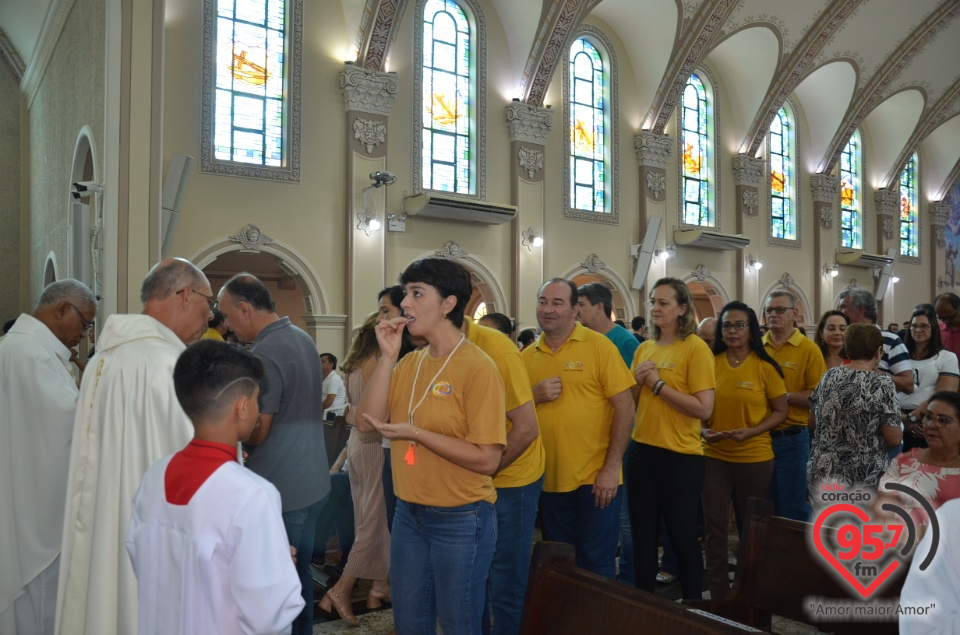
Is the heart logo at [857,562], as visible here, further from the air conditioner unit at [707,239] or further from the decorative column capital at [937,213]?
the decorative column capital at [937,213]

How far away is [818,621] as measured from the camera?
7.77 ft

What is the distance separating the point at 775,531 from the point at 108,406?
223 cm

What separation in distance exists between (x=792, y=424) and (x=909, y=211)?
60.5 feet

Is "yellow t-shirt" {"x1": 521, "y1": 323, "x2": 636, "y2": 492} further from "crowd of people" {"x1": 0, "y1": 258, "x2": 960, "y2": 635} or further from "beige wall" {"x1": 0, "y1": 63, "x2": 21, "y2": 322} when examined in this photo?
A: "beige wall" {"x1": 0, "y1": 63, "x2": 21, "y2": 322}

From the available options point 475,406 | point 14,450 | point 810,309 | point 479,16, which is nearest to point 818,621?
point 475,406

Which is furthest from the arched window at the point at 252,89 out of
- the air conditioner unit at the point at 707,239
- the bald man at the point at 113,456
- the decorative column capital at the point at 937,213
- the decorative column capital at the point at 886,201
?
the decorative column capital at the point at 937,213

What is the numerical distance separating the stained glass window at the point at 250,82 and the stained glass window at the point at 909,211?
1638 centimetres

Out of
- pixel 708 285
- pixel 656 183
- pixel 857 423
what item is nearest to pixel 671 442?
pixel 857 423

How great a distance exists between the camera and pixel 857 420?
344 centimetres

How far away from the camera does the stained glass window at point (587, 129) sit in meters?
13.3

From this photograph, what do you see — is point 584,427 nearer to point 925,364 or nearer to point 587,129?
point 925,364

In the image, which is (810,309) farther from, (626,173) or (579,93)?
(579,93)

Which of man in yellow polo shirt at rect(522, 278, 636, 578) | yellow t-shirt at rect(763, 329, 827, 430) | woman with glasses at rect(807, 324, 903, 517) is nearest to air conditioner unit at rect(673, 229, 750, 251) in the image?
yellow t-shirt at rect(763, 329, 827, 430)

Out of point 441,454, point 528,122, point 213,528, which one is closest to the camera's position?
point 213,528
